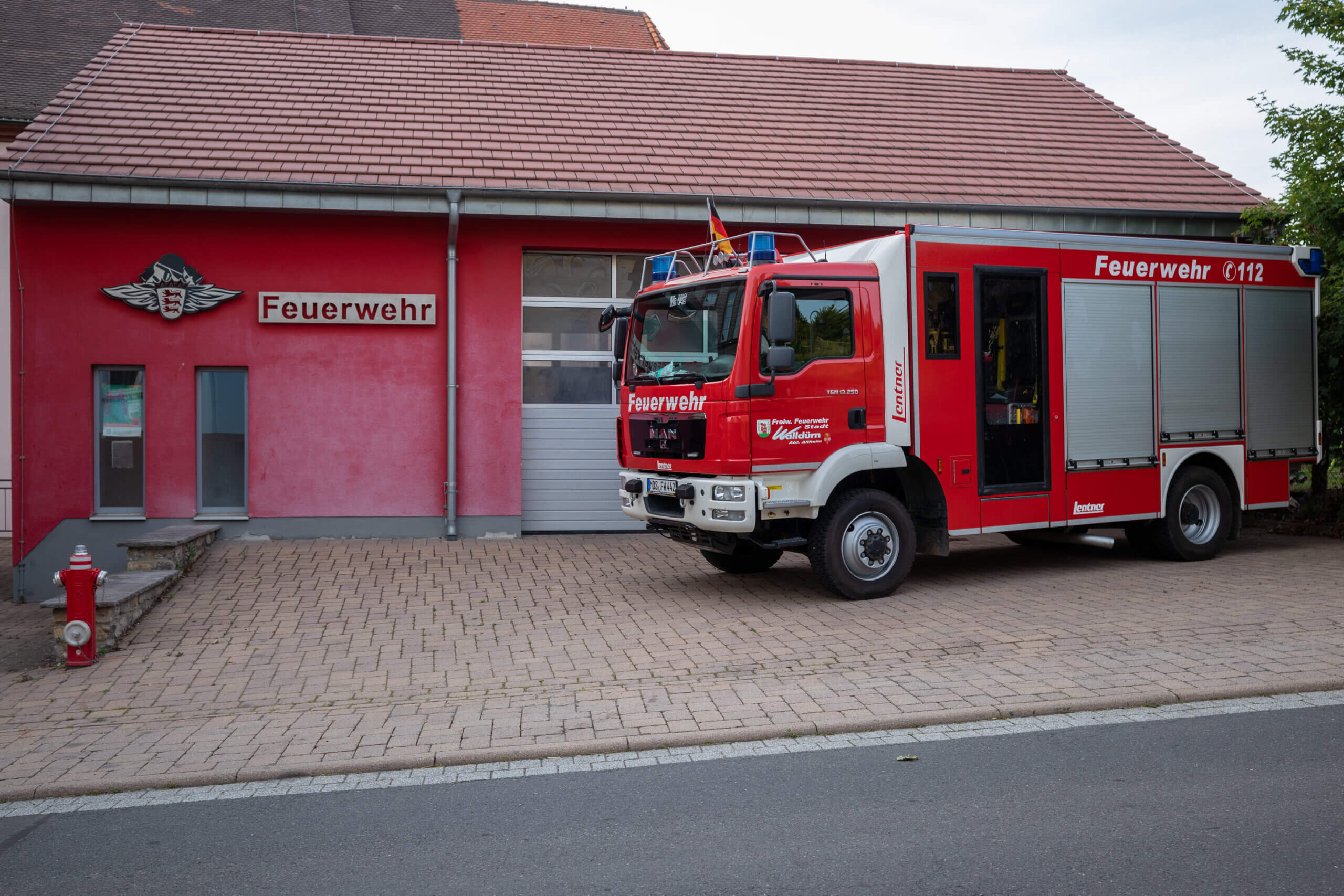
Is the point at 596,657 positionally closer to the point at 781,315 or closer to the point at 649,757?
the point at 649,757

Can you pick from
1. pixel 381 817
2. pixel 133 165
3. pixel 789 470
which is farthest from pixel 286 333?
pixel 381 817

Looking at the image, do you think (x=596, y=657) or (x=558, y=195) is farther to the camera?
(x=558, y=195)

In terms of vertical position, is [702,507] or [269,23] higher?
[269,23]

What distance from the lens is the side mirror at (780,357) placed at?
8.16 m

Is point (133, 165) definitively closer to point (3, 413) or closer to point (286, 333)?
point (286, 333)

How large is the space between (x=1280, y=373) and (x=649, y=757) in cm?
874

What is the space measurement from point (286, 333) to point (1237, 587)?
10150 mm

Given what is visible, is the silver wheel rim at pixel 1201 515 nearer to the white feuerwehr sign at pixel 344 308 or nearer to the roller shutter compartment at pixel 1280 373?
the roller shutter compartment at pixel 1280 373

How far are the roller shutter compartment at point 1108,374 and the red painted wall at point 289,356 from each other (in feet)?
18.8

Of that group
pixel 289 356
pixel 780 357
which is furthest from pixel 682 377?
pixel 289 356

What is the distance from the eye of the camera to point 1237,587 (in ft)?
29.8

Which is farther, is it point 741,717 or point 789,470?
point 789,470

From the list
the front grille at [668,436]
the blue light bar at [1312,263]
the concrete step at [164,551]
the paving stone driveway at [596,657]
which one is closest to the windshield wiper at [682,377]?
the front grille at [668,436]

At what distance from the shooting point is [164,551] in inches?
398
